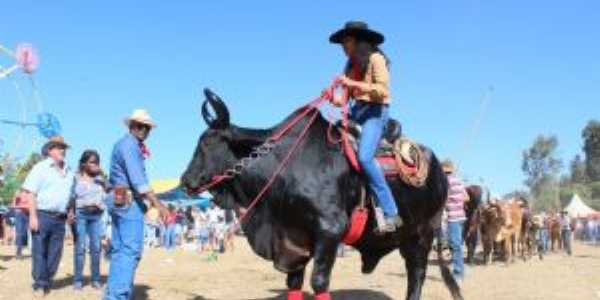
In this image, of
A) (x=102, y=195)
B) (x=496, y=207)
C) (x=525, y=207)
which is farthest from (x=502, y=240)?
(x=102, y=195)

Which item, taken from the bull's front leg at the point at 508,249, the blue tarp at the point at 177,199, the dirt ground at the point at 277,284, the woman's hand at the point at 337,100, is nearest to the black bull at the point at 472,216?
the bull's front leg at the point at 508,249

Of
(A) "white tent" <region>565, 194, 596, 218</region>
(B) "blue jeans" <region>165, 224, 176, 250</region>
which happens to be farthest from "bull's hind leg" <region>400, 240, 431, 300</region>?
(A) "white tent" <region>565, 194, 596, 218</region>

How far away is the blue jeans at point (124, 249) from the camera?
7.92 metres

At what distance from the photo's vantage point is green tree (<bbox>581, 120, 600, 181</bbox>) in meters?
110

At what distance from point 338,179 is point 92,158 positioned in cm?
543

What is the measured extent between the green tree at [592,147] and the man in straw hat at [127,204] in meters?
109

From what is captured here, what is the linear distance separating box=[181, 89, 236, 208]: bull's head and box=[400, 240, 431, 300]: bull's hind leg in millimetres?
2294

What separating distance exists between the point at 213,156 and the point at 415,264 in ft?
9.05

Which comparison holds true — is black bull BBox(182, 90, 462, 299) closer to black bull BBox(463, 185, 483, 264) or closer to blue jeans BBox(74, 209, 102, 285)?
blue jeans BBox(74, 209, 102, 285)

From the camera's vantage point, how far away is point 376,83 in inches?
306

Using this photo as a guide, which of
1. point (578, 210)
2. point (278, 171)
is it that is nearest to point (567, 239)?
point (278, 171)

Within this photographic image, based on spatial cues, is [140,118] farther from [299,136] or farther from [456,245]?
[456,245]

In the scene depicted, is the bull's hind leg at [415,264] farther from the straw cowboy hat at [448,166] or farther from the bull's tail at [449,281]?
the straw cowboy hat at [448,166]

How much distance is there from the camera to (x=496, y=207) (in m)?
21.2
